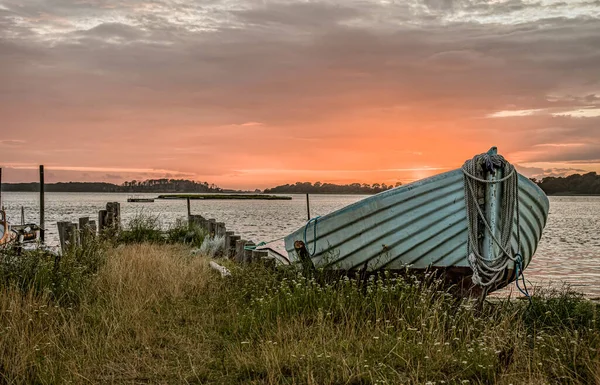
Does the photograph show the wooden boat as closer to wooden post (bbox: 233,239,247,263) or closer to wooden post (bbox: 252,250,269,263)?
wooden post (bbox: 252,250,269,263)

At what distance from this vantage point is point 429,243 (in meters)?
7.77

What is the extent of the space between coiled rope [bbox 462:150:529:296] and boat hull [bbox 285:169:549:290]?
0.35 metres

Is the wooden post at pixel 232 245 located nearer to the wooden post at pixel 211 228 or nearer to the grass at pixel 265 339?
Result: the wooden post at pixel 211 228

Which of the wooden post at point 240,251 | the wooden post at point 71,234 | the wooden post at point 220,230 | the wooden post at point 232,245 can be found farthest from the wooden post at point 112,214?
the wooden post at point 240,251

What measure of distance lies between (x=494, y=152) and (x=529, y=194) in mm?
1235

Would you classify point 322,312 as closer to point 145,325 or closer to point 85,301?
point 145,325

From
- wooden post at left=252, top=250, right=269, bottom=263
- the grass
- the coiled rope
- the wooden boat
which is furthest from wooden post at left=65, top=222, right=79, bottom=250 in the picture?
the coiled rope

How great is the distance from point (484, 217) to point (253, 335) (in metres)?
3.28

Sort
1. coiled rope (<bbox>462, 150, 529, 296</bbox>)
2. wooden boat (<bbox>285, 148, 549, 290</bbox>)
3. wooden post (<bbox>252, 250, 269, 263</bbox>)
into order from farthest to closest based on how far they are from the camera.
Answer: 1. wooden post (<bbox>252, 250, 269, 263</bbox>)
2. wooden boat (<bbox>285, 148, 549, 290</bbox>)
3. coiled rope (<bbox>462, 150, 529, 296</bbox>)

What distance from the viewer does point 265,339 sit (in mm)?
5730

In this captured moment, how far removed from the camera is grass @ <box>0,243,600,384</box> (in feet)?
15.8

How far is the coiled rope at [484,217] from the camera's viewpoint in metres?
7.04

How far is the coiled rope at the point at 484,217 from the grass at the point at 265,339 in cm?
54

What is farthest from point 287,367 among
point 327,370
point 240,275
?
point 240,275
